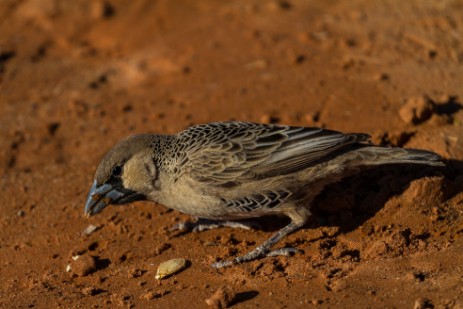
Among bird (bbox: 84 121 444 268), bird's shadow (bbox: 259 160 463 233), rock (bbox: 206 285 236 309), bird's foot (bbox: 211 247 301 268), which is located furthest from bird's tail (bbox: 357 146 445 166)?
rock (bbox: 206 285 236 309)

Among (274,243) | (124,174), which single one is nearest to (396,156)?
(274,243)

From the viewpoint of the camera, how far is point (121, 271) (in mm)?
6191

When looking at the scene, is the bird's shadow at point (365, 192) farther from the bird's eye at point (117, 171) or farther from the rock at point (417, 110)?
the bird's eye at point (117, 171)

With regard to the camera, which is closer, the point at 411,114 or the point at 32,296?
the point at 32,296

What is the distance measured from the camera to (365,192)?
22.3 feet

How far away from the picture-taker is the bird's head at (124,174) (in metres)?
6.38

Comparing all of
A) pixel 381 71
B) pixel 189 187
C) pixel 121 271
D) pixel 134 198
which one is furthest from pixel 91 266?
pixel 381 71

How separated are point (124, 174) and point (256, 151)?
141 cm

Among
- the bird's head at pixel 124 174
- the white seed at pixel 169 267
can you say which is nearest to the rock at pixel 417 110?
the bird's head at pixel 124 174

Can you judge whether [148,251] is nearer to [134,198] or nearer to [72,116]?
[134,198]

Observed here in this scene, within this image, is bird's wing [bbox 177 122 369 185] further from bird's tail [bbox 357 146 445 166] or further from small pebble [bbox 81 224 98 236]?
small pebble [bbox 81 224 98 236]

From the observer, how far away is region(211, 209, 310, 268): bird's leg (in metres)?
6.01

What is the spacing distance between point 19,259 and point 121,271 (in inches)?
50.9

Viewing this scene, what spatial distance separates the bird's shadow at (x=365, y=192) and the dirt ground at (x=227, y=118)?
21 millimetres
